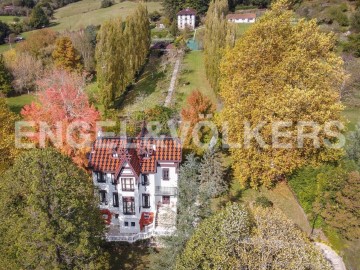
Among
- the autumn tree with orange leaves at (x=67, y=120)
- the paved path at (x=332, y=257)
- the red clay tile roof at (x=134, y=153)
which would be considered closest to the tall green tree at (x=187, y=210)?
the red clay tile roof at (x=134, y=153)

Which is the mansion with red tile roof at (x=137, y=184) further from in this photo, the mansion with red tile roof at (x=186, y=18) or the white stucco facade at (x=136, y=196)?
the mansion with red tile roof at (x=186, y=18)

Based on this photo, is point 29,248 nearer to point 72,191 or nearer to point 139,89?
point 72,191

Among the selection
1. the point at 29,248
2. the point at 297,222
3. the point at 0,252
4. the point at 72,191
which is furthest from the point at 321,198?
the point at 0,252

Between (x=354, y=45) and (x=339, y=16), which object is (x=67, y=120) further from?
(x=339, y=16)

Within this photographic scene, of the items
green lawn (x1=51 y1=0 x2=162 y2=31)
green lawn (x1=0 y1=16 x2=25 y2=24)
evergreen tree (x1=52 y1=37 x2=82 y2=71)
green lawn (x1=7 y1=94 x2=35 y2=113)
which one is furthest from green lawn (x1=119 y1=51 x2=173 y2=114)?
green lawn (x1=0 y1=16 x2=25 y2=24)

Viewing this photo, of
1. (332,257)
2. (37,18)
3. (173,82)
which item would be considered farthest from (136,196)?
(37,18)

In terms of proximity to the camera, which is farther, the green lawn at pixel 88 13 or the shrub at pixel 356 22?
the green lawn at pixel 88 13
